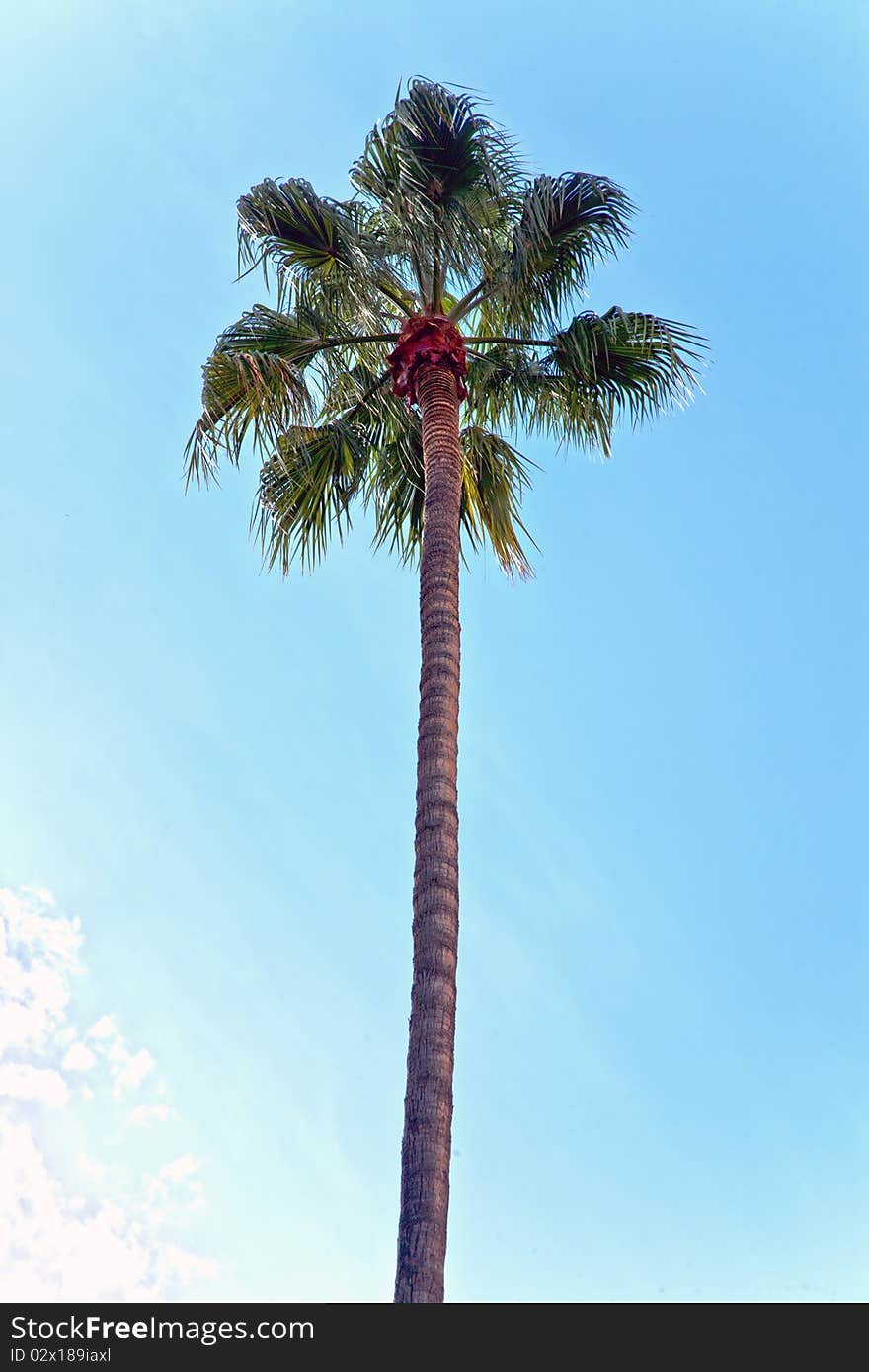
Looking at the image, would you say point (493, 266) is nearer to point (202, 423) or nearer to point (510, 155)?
point (510, 155)

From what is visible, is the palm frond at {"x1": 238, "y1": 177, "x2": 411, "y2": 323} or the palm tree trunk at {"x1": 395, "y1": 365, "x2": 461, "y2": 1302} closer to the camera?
the palm tree trunk at {"x1": 395, "y1": 365, "x2": 461, "y2": 1302}

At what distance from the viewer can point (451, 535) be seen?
9.63 m

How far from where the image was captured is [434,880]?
786 cm

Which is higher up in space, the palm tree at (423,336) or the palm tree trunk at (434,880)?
the palm tree at (423,336)

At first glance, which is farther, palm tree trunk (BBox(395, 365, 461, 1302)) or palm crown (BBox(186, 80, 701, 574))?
palm crown (BBox(186, 80, 701, 574))

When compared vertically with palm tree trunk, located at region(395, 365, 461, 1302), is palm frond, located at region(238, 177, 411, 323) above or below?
above

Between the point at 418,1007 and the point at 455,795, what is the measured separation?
1.49 m

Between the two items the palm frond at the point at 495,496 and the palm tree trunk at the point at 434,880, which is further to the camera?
the palm frond at the point at 495,496

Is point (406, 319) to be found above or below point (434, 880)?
above

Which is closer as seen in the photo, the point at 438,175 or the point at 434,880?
the point at 434,880

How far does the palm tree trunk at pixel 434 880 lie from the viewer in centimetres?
672

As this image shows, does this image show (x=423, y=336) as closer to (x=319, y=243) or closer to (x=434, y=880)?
(x=319, y=243)

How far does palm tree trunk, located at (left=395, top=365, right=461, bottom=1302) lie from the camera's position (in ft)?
22.0

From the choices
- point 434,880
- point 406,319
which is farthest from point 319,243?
point 434,880
